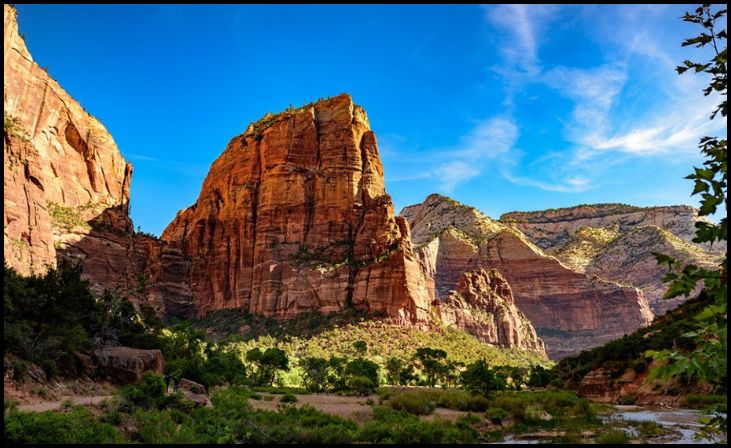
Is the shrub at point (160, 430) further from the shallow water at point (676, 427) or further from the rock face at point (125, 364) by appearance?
the shallow water at point (676, 427)

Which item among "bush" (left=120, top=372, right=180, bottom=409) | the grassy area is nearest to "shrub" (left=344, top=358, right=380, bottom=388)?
the grassy area

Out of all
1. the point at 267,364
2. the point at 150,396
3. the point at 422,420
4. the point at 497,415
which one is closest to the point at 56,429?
the point at 150,396

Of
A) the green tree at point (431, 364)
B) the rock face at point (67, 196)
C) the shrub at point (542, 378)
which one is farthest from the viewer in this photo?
the shrub at point (542, 378)

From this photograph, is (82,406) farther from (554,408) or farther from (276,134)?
(276,134)

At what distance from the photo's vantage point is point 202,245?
124562 mm

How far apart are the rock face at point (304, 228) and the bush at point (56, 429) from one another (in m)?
77.2

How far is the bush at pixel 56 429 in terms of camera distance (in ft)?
45.4

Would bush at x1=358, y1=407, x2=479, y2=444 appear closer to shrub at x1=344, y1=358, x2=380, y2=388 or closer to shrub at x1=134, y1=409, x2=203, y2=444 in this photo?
shrub at x1=134, y1=409, x2=203, y2=444

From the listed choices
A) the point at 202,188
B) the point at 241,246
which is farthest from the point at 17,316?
the point at 202,188

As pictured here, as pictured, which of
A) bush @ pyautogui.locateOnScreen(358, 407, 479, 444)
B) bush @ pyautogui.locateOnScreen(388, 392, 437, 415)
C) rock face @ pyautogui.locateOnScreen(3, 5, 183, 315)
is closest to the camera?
bush @ pyautogui.locateOnScreen(358, 407, 479, 444)

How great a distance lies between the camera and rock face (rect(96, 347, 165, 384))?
30578 millimetres

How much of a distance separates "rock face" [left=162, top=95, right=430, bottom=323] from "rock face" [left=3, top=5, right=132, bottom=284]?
2103 centimetres

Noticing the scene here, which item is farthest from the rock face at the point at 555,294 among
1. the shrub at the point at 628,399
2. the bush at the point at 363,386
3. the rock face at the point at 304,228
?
the bush at the point at 363,386

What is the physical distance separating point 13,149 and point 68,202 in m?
26.9
